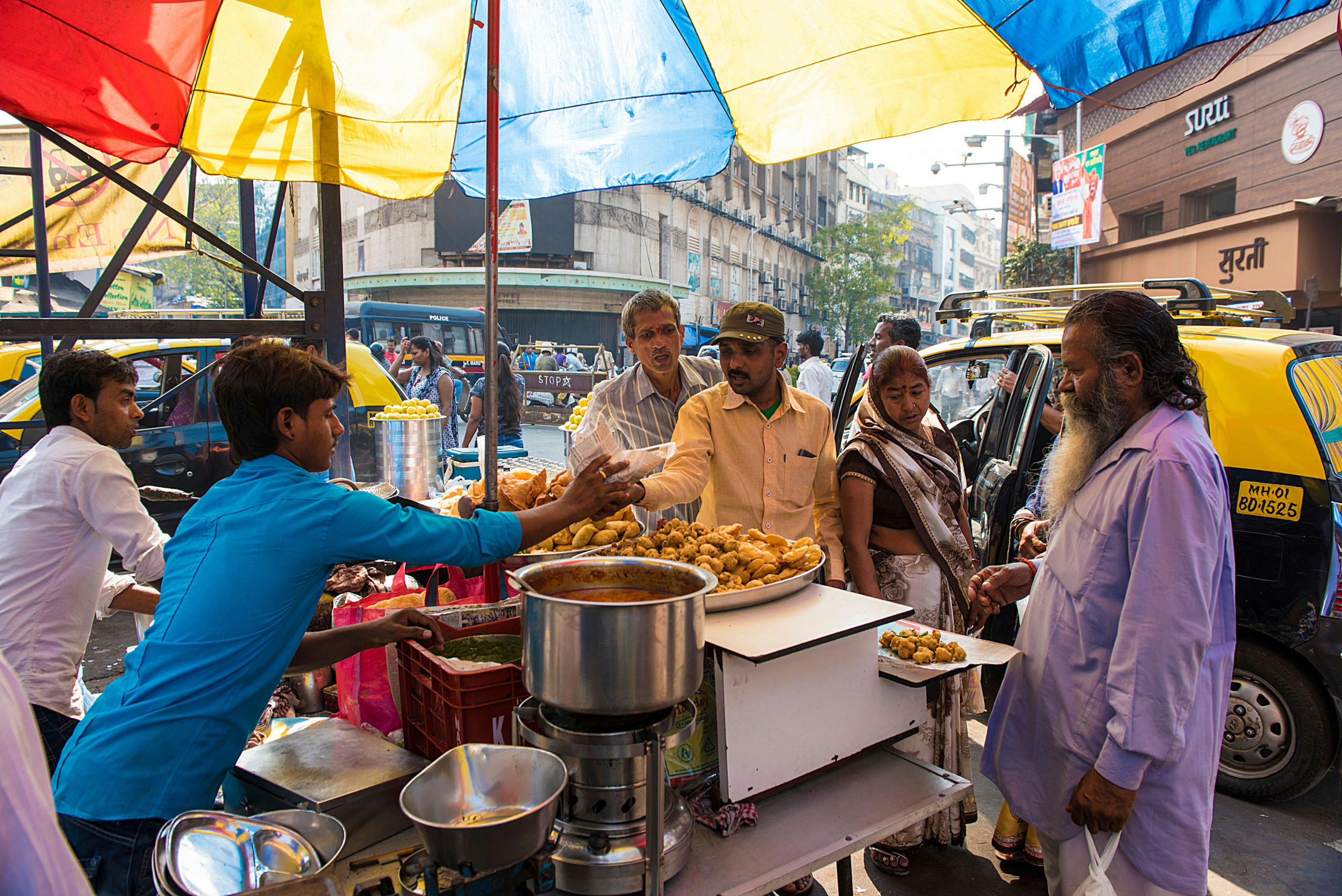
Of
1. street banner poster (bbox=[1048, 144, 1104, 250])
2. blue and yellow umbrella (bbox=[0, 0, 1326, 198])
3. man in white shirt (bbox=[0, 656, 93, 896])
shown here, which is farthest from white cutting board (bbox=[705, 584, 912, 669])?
street banner poster (bbox=[1048, 144, 1104, 250])

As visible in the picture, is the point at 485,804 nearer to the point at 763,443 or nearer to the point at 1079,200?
the point at 763,443

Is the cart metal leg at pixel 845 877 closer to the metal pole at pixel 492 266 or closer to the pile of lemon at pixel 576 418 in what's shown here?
the metal pole at pixel 492 266

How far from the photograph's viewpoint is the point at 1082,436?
7.29ft

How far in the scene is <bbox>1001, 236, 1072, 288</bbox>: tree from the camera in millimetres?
23266

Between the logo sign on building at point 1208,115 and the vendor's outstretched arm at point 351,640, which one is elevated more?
the logo sign on building at point 1208,115

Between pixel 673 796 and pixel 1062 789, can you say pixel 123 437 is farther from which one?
pixel 1062 789

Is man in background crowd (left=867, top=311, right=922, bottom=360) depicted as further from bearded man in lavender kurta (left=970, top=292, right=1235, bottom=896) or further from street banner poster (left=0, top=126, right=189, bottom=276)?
street banner poster (left=0, top=126, right=189, bottom=276)

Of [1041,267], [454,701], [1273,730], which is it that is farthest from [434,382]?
[1041,267]

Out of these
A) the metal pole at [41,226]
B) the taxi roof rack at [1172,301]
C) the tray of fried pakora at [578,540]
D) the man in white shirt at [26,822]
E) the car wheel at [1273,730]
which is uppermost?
the metal pole at [41,226]

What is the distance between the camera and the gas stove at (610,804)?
157cm

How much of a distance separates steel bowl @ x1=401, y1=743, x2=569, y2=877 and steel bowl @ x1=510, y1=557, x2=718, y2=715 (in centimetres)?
13

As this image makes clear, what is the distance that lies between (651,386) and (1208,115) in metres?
18.3

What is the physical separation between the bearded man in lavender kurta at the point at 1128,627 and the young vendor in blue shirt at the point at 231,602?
1.56 metres

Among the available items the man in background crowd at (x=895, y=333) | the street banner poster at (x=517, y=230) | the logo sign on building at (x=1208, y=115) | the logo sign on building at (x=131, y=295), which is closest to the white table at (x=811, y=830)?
the man in background crowd at (x=895, y=333)
